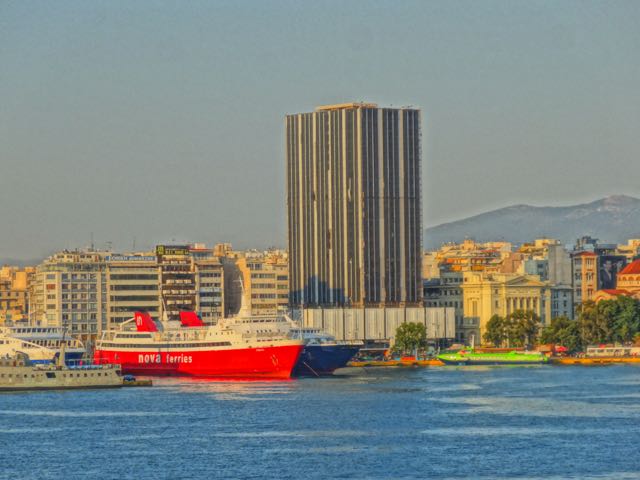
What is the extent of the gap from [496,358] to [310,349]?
34.5 metres

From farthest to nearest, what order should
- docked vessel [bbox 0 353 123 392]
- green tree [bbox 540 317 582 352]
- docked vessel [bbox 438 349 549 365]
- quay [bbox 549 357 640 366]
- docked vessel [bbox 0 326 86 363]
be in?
green tree [bbox 540 317 582 352] < quay [bbox 549 357 640 366] < docked vessel [bbox 438 349 549 365] < docked vessel [bbox 0 326 86 363] < docked vessel [bbox 0 353 123 392]

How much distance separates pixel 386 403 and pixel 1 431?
92.7 ft

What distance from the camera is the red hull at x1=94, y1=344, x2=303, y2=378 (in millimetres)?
150750

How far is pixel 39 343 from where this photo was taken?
159 metres

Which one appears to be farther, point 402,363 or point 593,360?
point 402,363

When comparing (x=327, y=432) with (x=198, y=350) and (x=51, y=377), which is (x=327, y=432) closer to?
(x=51, y=377)

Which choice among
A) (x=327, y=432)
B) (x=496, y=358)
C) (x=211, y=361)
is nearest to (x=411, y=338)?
(x=496, y=358)

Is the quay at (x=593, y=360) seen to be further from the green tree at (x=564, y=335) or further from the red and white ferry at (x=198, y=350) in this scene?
the red and white ferry at (x=198, y=350)

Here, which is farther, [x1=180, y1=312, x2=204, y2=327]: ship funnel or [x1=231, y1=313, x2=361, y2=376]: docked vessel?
[x1=180, y1=312, x2=204, y2=327]: ship funnel

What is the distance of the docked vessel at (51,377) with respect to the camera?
418 ft

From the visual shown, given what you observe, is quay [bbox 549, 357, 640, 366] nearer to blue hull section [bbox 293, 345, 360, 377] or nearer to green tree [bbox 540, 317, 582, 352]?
green tree [bbox 540, 317, 582, 352]

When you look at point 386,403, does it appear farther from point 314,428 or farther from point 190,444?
point 190,444

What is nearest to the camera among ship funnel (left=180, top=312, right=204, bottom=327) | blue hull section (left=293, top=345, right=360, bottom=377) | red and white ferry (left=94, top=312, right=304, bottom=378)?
red and white ferry (left=94, top=312, right=304, bottom=378)

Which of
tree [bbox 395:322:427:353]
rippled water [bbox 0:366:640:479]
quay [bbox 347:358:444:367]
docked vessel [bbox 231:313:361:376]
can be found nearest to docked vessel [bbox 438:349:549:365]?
quay [bbox 347:358:444:367]
